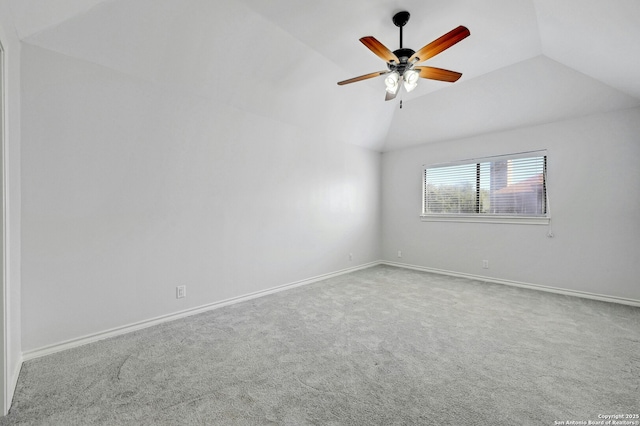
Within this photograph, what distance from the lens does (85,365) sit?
6.53ft

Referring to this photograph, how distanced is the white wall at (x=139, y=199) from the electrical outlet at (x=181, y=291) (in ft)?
0.15

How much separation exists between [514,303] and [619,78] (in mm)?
2686

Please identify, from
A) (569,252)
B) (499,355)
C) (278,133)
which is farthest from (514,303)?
(278,133)

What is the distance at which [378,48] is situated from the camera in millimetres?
2215

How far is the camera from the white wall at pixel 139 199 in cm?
214

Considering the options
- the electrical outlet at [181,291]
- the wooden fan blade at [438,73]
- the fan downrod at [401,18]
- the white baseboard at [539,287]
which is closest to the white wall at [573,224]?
the white baseboard at [539,287]

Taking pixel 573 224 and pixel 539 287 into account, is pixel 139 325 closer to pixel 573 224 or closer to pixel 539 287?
pixel 539 287

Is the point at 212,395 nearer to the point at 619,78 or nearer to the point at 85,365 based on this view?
the point at 85,365

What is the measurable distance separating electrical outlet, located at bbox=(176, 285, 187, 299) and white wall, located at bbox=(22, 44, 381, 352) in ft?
0.15

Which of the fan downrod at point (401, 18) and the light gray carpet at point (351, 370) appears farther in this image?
the fan downrod at point (401, 18)

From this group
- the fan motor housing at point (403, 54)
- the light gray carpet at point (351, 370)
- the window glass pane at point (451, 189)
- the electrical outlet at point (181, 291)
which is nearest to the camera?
the light gray carpet at point (351, 370)

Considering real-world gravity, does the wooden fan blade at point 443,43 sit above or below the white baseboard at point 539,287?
above

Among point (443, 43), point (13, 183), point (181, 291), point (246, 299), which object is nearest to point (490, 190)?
point (443, 43)

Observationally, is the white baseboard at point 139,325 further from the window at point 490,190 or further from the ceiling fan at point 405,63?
the window at point 490,190
